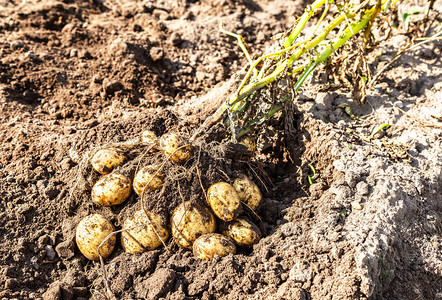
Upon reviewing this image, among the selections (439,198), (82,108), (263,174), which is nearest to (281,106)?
(263,174)

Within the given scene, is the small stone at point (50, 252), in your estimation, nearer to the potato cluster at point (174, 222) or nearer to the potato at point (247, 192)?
the potato cluster at point (174, 222)

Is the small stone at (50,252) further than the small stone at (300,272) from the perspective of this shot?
Yes

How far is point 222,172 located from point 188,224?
1.21 feet

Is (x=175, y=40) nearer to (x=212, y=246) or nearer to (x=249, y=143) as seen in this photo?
(x=249, y=143)

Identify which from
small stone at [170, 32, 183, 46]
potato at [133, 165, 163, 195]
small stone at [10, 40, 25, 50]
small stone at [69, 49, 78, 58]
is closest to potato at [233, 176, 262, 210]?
potato at [133, 165, 163, 195]

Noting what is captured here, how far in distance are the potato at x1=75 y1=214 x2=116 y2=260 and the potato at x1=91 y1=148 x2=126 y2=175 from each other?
303 mm

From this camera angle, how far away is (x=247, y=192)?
2.37 meters

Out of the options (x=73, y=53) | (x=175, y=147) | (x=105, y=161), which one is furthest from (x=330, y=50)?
(x=73, y=53)

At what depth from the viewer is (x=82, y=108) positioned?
3.44m

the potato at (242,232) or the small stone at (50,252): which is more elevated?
the potato at (242,232)

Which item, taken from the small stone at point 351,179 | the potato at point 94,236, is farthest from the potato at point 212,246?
the small stone at point 351,179

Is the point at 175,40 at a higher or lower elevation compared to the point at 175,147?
lower

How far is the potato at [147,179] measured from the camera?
2.29m

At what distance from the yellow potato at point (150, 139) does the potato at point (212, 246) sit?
2.13 feet
